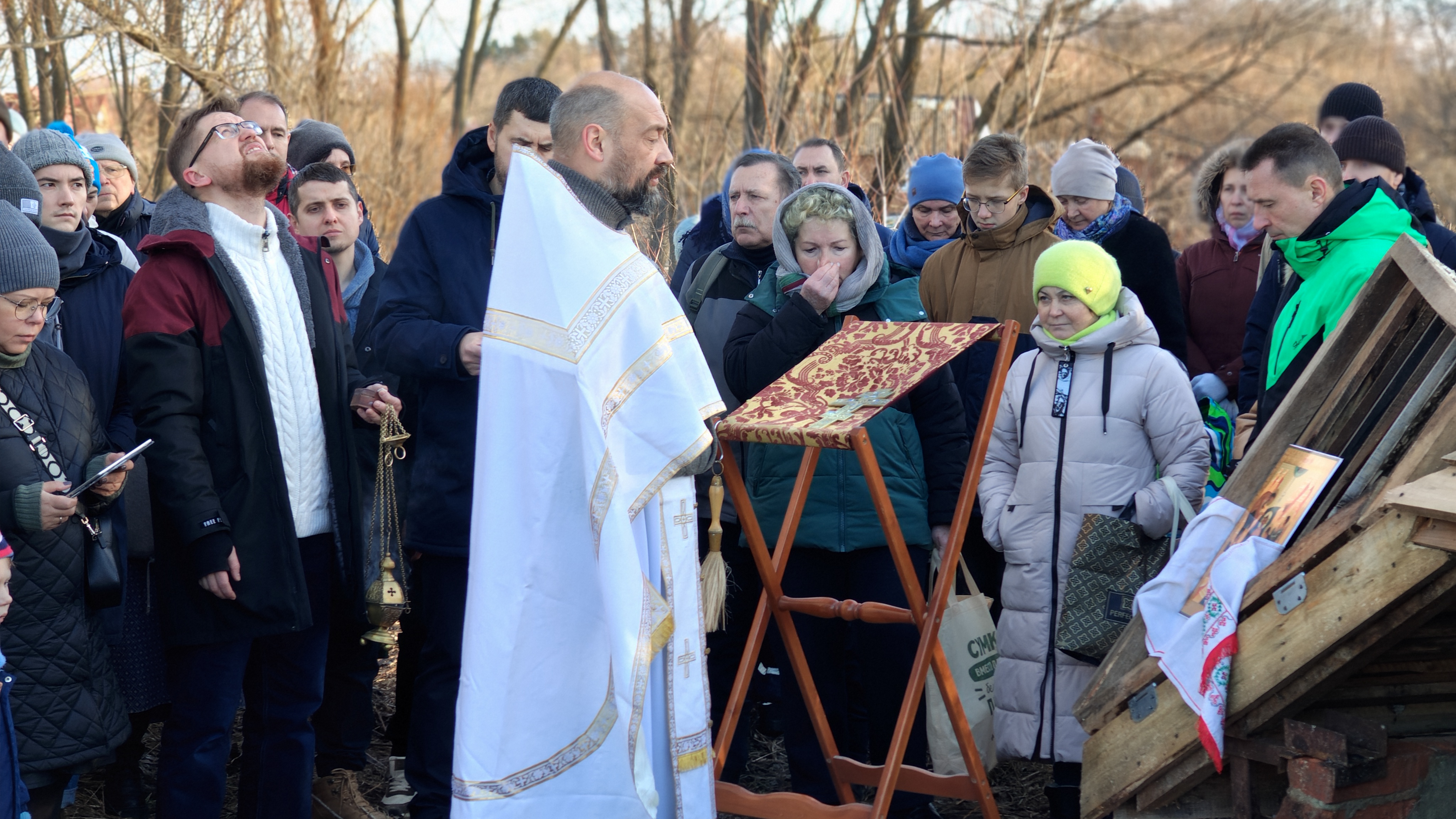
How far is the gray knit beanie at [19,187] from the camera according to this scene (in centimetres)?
369

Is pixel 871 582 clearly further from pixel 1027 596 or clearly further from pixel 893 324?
pixel 893 324

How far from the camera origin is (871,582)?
368cm

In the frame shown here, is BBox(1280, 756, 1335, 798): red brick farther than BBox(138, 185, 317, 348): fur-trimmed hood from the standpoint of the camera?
No

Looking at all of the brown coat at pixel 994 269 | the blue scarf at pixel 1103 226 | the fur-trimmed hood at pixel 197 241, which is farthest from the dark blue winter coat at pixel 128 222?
the blue scarf at pixel 1103 226

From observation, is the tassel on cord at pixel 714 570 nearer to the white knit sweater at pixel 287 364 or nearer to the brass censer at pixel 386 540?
the brass censer at pixel 386 540

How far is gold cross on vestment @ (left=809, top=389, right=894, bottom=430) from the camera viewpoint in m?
3.01

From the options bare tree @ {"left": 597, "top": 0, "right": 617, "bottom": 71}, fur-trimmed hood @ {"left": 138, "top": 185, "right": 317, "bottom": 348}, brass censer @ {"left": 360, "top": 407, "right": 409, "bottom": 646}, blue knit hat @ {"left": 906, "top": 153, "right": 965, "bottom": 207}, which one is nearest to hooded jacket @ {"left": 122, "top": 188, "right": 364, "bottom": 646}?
fur-trimmed hood @ {"left": 138, "top": 185, "right": 317, "bottom": 348}

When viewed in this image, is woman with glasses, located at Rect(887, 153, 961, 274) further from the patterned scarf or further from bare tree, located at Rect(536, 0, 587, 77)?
bare tree, located at Rect(536, 0, 587, 77)

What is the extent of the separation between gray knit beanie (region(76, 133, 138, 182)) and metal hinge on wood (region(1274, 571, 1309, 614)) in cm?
438

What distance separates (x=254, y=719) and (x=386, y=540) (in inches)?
23.5

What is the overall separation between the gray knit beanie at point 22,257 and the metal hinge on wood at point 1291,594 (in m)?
2.94

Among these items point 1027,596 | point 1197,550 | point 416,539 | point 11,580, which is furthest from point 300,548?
point 1197,550

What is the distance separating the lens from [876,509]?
10.8 feet

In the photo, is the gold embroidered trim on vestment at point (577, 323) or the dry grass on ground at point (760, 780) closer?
the gold embroidered trim on vestment at point (577, 323)
